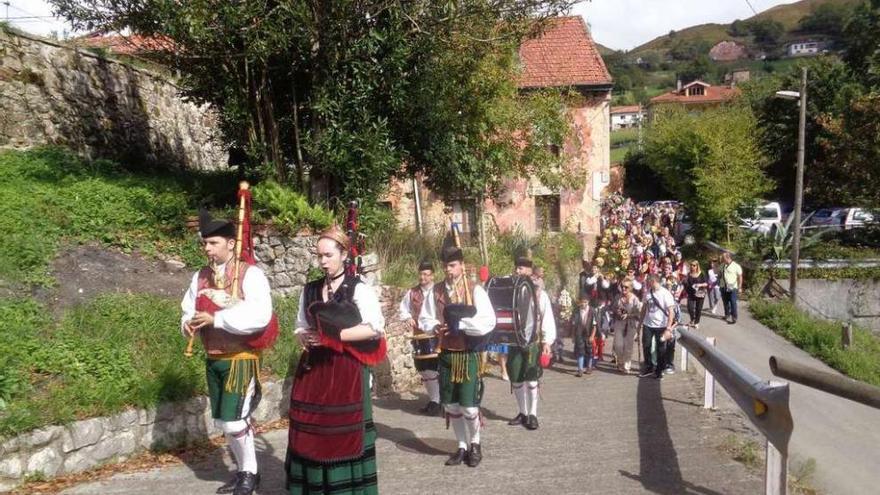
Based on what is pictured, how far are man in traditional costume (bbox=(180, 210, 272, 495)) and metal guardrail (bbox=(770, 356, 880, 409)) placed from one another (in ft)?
11.8

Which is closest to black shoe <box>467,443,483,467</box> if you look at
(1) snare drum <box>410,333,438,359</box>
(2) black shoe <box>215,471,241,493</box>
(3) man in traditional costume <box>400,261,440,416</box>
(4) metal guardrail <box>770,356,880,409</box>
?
(3) man in traditional costume <box>400,261,440,416</box>

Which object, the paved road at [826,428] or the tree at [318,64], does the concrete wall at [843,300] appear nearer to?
the paved road at [826,428]

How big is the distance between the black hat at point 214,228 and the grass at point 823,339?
16255mm

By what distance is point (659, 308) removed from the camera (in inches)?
507

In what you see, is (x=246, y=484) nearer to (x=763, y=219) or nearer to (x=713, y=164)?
(x=763, y=219)

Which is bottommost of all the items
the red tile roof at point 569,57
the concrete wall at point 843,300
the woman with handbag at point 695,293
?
the concrete wall at point 843,300

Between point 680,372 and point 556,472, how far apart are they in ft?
19.4

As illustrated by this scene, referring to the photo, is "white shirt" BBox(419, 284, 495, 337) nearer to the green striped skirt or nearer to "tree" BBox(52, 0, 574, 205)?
the green striped skirt

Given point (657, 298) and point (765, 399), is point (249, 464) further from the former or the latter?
point (657, 298)

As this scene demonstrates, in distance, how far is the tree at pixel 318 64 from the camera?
11.0 metres

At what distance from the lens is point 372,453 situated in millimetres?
5484

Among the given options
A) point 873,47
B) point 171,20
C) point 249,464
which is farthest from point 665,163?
point 249,464

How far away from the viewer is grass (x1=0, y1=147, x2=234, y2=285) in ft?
29.5

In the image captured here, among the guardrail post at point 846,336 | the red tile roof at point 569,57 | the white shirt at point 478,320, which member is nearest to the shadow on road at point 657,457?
the white shirt at point 478,320
